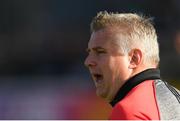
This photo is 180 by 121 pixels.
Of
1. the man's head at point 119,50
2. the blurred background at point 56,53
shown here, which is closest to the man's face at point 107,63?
the man's head at point 119,50

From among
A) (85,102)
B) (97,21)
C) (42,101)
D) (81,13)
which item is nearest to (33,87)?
(42,101)

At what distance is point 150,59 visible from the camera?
328cm

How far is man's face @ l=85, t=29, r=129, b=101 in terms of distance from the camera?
3230mm

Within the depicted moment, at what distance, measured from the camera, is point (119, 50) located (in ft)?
10.6

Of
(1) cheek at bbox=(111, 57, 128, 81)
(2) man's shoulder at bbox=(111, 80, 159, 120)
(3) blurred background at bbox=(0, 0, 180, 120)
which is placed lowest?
(3) blurred background at bbox=(0, 0, 180, 120)

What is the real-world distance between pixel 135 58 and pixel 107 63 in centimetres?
16

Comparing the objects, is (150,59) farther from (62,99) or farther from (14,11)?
(14,11)

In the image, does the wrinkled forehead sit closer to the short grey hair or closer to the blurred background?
the short grey hair

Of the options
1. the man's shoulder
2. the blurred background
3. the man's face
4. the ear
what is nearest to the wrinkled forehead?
the man's face

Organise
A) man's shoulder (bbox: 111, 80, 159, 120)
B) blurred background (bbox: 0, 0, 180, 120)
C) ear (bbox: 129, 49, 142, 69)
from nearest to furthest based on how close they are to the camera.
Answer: man's shoulder (bbox: 111, 80, 159, 120), ear (bbox: 129, 49, 142, 69), blurred background (bbox: 0, 0, 180, 120)

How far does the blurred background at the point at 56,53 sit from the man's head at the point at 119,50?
16.3 feet

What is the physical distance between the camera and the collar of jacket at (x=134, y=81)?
311 cm

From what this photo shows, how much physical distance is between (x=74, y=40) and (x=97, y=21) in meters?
6.30

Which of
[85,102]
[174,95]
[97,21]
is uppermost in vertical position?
[97,21]
